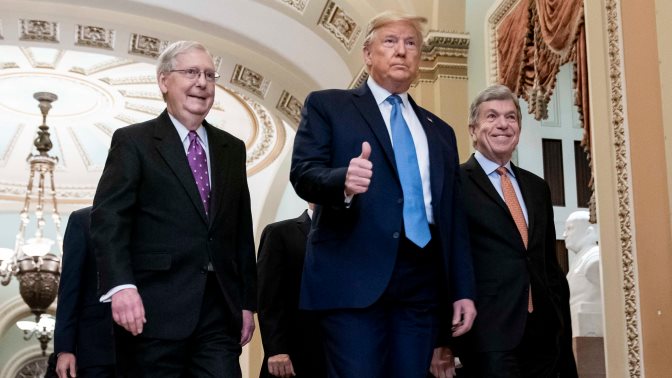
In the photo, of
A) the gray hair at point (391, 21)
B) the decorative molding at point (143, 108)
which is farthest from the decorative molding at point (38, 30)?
the gray hair at point (391, 21)

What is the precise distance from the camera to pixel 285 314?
4297mm

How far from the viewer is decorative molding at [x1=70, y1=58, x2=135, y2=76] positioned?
41.4 feet

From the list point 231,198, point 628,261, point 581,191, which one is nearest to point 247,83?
point 581,191

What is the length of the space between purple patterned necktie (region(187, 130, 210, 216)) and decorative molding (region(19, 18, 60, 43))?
274 inches

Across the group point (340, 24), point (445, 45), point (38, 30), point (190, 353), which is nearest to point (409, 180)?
point (190, 353)

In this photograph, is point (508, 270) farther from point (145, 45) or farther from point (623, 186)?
point (145, 45)

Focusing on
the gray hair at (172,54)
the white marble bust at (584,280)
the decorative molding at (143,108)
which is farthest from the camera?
the decorative molding at (143,108)

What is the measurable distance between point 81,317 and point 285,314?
920 mm

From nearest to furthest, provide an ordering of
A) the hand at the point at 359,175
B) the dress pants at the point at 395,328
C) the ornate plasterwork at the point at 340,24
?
the hand at the point at 359,175 → the dress pants at the point at 395,328 → the ornate plasterwork at the point at 340,24

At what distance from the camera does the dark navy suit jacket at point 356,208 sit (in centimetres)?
269

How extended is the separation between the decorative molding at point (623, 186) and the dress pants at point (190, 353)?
204 centimetres

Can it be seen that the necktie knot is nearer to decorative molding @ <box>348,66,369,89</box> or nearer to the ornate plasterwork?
decorative molding @ <box>348,66,369,89</box>

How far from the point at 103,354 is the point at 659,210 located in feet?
7.87

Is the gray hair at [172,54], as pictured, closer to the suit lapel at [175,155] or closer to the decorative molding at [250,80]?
the suit lapel at [175,155]
